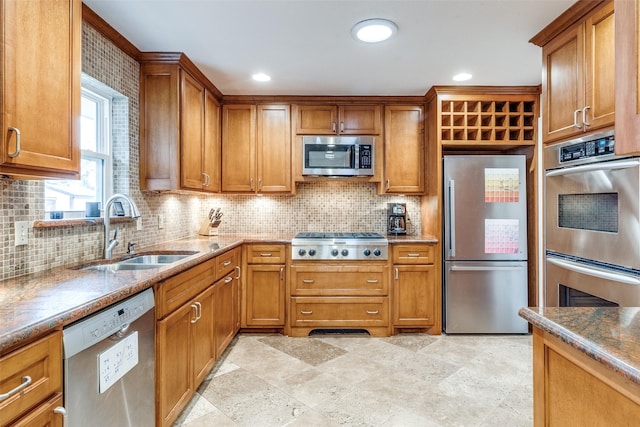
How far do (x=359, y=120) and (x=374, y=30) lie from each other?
1.35 m

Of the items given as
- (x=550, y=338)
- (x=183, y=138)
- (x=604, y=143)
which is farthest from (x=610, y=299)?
(x=183, y=138)

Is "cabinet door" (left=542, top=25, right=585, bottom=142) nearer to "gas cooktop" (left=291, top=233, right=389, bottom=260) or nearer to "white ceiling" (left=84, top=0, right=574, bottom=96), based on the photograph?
"white ceiling" (left=84, top=0, right=574, bottom=96)

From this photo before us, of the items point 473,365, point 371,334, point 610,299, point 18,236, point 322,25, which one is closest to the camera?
point 18,236

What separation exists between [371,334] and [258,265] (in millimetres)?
1273

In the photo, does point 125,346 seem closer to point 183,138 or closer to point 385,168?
point 183,138

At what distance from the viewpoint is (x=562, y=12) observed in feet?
6.36

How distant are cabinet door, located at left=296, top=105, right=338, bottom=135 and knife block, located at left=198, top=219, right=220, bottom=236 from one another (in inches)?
52.3

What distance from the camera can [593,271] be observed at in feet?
5.93

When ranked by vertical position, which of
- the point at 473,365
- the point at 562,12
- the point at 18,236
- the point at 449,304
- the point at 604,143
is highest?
the point at 562,12

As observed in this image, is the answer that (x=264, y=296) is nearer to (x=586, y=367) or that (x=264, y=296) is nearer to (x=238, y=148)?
(x=238, y=148)

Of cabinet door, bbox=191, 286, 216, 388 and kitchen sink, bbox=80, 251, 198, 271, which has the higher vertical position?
kitchen sink, bbox=80, 251, 198, 271

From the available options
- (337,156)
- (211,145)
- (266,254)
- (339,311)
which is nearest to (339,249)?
(339,311)

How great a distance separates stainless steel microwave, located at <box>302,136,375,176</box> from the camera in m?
3.37

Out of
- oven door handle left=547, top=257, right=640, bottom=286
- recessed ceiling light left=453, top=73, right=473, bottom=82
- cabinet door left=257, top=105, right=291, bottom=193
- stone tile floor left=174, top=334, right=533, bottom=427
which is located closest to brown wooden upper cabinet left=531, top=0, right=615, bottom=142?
recessed ceiling light left=453, top=73, right=473, bottom=82
